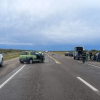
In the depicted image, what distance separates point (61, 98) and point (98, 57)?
2286 cm

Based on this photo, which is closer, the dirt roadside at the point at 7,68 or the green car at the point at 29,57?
the dirt roadside at the point at 7,68

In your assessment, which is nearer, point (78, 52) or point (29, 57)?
point (29, 57)

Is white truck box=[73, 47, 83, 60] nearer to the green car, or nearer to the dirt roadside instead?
the green car

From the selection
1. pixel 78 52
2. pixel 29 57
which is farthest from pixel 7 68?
pixel 78 52

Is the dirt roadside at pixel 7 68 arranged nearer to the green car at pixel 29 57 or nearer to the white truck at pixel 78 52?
the green car at pixel 29 57

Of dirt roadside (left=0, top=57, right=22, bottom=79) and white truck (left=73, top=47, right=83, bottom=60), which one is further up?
white truck (left=73, top=47, right=83, bottom=60)

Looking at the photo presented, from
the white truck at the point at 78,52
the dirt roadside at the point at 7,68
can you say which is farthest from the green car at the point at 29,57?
the white truck at the point at 78,52

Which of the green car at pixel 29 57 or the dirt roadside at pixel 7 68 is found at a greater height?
the green car at pixel 29 57

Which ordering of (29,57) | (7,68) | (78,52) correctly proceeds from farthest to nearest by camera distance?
(78,52), (29,57), (7,68)

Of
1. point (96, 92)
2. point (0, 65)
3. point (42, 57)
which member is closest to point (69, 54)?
point (42, 57)

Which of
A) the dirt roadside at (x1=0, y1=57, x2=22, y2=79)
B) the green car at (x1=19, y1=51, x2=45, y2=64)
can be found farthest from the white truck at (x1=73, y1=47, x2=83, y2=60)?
the dirt roadside at (x1=0, y1=57, x2=22, y2=79)

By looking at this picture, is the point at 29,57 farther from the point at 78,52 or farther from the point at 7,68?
the point at 78,52

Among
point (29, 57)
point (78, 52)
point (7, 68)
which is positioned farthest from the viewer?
point (78, 52)

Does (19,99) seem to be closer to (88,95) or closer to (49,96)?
(49,96)
